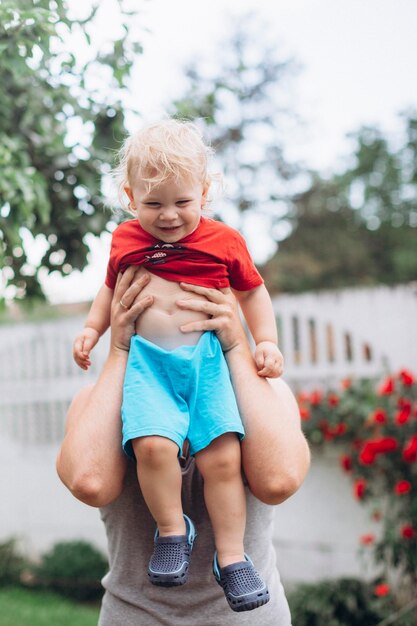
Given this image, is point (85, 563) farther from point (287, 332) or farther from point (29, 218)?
point (29, 218)

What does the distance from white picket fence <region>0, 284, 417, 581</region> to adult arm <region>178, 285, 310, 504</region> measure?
3025mm

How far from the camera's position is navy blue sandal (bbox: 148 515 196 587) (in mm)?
1533

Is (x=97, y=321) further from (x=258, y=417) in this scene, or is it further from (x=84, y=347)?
(x=258, y=417)

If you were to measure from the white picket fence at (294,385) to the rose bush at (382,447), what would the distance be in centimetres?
28

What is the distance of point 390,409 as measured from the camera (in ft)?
13.7

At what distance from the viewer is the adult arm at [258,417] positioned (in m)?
1.66

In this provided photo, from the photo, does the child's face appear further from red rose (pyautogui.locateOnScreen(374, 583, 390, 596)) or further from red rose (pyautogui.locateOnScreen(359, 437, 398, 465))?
red rose (pyautogui.locateOnScreen(374, 583, 390, 596))

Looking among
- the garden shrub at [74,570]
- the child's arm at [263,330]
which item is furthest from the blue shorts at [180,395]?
the garden shrub at [74,570]

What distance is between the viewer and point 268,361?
5.74 feet

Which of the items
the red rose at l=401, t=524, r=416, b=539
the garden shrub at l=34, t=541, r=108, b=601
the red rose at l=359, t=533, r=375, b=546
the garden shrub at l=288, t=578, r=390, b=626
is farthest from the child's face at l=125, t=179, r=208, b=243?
the garden shrub at l=34, t=541, r=108, b=601

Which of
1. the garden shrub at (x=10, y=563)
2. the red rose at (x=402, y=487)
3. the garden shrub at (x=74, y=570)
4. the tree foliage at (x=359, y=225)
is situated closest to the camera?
the red rose at (x=402, y=487)

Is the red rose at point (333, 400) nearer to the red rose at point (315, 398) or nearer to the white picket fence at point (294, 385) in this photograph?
the red rose at point (315, 398)

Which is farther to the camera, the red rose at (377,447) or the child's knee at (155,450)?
the red rose at (377,447)

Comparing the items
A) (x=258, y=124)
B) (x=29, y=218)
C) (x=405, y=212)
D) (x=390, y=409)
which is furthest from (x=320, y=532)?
(x=405, y=212)
